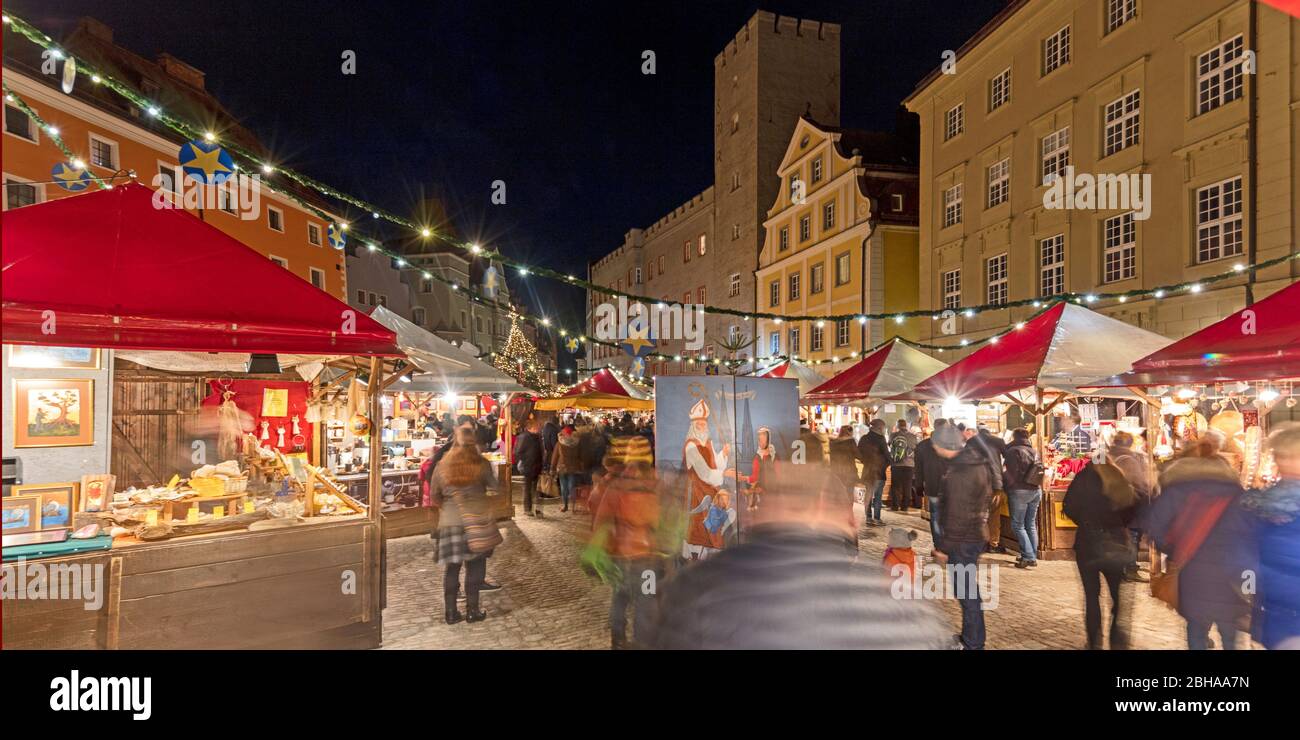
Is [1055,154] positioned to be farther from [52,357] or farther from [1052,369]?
[52,357]

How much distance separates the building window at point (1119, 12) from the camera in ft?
54.9

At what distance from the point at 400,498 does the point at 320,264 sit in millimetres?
21960

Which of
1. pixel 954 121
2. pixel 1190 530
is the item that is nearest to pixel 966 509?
pixel 1190 530

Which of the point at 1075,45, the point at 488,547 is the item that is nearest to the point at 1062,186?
the point at 1075,45

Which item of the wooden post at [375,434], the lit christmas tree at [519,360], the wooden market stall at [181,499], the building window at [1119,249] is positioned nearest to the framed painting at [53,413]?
the wooden market stall at [181,499]

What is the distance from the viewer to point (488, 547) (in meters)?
6.74

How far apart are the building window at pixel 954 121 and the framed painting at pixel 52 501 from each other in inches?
1057

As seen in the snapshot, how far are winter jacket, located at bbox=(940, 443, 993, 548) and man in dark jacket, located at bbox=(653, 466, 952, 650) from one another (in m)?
2.95

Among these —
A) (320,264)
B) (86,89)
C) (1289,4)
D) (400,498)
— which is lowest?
(400,498)

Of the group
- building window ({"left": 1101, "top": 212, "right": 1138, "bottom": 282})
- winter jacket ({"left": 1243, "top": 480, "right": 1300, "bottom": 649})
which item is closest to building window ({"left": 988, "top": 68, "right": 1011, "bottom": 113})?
building window ({"left": 1101, "top": 212, "right": 1138, "bottom": 282})

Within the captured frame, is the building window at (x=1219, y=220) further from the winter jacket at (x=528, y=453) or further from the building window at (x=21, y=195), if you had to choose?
the building window at (x=21, y=195)

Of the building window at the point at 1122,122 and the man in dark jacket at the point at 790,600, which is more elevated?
the building window at the point at 1122,122

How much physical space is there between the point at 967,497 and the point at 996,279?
63.2ft
